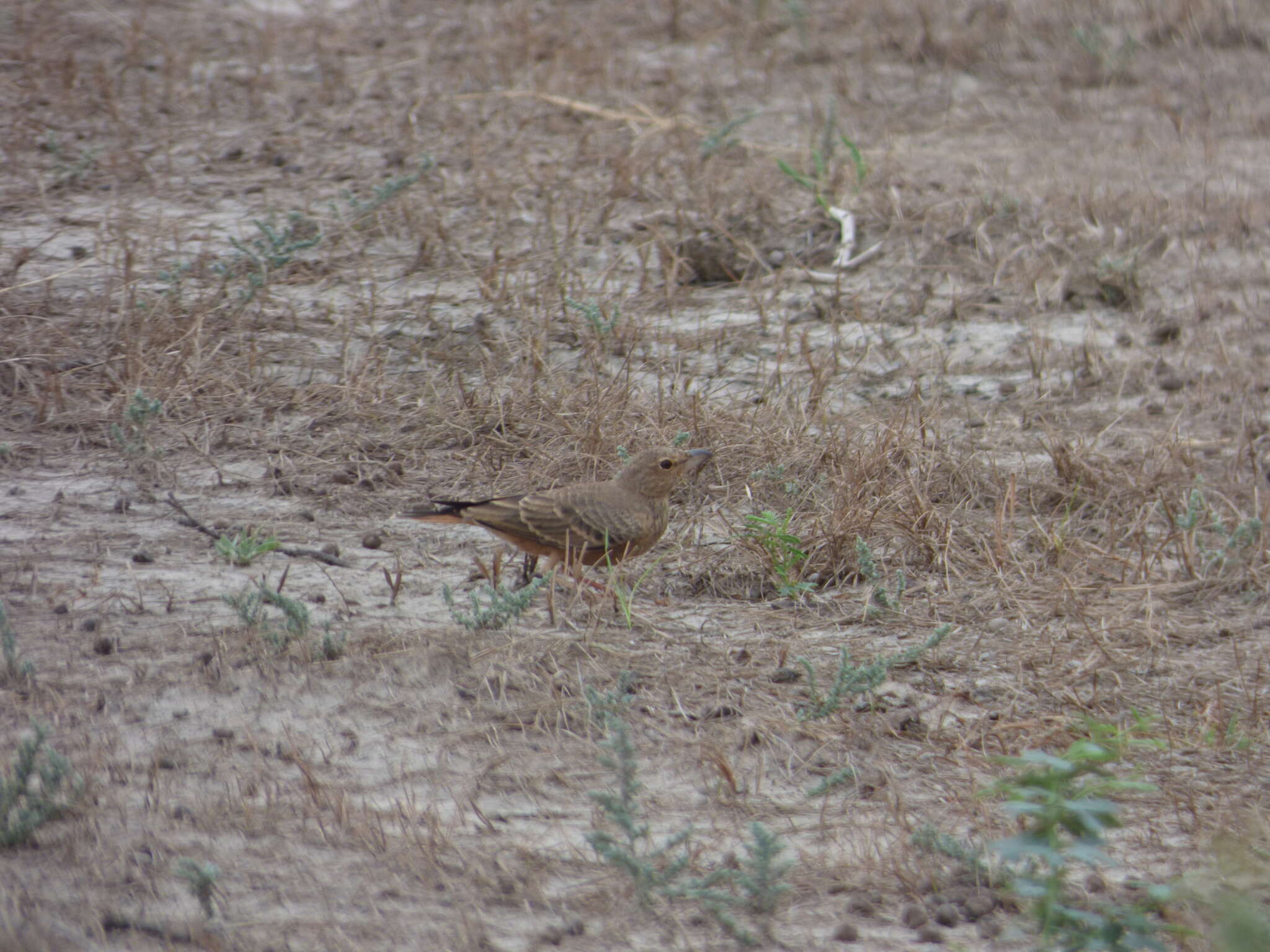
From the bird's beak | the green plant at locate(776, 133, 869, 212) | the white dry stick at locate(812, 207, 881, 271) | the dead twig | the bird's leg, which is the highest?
the green plant at locate(776, 133, 869, 212)

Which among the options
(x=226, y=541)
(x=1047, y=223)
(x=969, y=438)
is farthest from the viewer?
(x=1047, y=223)

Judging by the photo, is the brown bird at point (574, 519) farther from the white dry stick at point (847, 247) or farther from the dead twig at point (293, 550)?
the white dry stick at point (847, 247)

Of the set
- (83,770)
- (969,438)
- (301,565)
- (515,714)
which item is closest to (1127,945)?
(515,714)

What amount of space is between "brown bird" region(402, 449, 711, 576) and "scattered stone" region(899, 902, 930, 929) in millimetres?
1666

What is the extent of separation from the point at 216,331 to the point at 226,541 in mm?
1714

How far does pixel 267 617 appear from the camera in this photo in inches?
154

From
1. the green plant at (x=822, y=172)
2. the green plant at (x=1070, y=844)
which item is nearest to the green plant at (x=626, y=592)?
the green plant at (x=1070, y=844)

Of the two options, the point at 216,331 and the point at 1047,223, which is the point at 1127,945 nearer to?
the point at 216,331

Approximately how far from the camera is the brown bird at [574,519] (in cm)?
428

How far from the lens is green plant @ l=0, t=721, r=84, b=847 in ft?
9.24

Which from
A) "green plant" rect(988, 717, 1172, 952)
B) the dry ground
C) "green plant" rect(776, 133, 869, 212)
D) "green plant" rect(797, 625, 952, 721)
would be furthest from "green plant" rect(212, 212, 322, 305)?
"green plant" rect(988, 717, 1172, 952)

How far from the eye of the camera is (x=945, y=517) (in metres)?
4.89

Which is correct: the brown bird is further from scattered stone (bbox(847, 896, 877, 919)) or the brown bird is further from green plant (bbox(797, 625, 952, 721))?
scattered stone (bbox(847, 896, 877, 919))

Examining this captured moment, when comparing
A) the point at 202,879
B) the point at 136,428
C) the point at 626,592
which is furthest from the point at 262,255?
the point at 202,879
